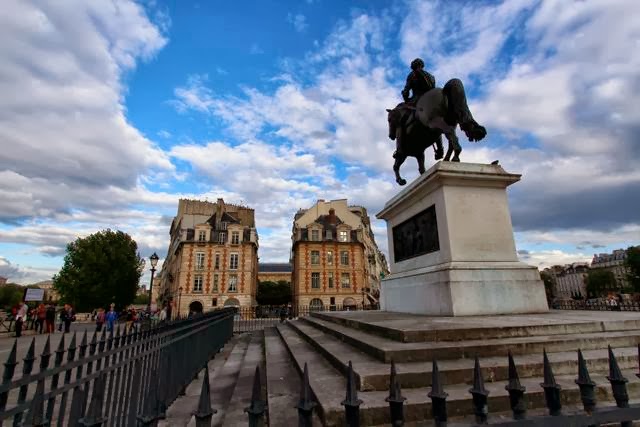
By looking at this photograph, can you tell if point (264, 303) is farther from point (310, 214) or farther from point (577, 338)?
point (577, 338)

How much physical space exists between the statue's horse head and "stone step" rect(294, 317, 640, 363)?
5.84m

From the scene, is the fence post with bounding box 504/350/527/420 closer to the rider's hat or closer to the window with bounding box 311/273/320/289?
the rider's hat

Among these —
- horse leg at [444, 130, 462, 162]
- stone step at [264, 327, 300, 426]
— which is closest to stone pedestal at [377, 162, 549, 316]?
horse leg at [444, 130, 462, 162]

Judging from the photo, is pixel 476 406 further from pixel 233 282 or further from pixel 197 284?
pixel 197 284

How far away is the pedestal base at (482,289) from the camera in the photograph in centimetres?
518

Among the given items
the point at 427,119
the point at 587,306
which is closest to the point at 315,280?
the point at 587,306

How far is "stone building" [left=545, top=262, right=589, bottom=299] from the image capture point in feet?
408

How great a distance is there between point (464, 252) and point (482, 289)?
0.70 meters

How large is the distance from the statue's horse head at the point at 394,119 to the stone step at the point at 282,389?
5999 millimetres

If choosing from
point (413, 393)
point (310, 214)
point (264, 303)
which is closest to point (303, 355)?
point (413, 393)

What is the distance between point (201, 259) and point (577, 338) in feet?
138

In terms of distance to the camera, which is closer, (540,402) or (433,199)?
(540,402)

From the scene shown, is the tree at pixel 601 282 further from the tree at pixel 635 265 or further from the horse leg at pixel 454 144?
the horse leg at pixel 454 144

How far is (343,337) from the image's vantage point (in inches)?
193
